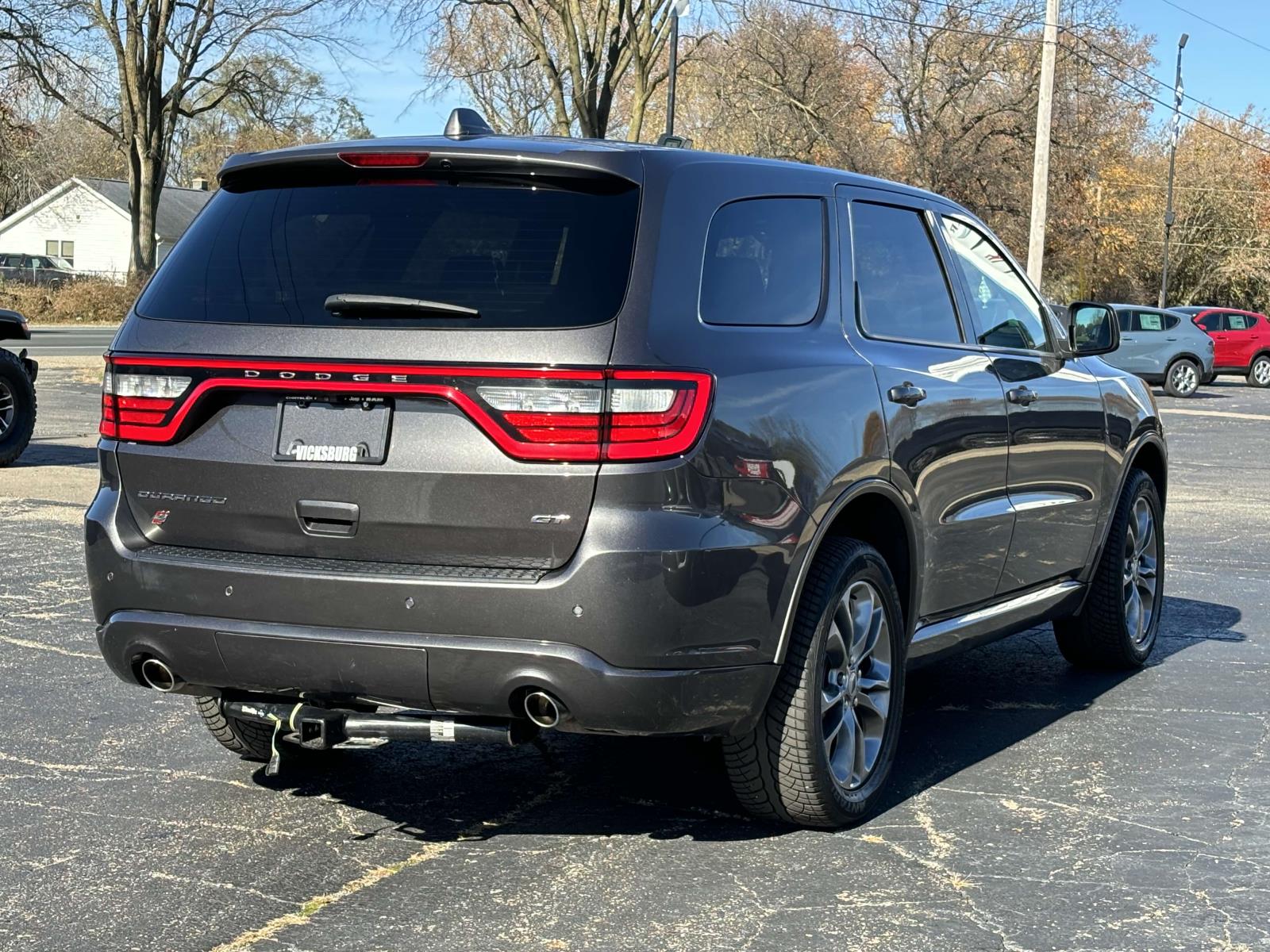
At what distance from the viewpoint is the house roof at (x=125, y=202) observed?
82938 mm

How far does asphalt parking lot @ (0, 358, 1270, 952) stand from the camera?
3928 millimetres

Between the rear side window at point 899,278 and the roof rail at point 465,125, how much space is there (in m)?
1.17

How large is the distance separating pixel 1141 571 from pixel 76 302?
46.3 metres

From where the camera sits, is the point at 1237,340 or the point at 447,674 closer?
the point at 447,674

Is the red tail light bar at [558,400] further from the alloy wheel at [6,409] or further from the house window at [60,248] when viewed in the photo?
the house window at [60,248]

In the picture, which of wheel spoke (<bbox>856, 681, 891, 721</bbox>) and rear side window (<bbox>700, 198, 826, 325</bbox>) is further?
wheel spoke (<bbox>856, 681, 891, 721</bbox>)

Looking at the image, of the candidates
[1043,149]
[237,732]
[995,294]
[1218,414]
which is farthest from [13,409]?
[1218,414]

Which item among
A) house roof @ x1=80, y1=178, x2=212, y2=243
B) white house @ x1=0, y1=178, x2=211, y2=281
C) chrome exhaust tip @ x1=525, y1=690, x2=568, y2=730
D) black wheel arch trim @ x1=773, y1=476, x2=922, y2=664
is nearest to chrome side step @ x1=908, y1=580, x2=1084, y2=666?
black wheel arch trim @ x1=773, y1=476, x2=922, y2=664

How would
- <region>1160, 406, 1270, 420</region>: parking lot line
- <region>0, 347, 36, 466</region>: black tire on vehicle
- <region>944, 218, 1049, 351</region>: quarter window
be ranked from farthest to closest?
<region>1160, 406, 1270, 420</region>: parking lot line, <region>0, 347, 36, 466</region>: black tire on vehicle, <region>944, 218, 1049, 351</region>: quarter window

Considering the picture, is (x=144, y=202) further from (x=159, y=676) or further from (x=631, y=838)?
(x=631, y=838)

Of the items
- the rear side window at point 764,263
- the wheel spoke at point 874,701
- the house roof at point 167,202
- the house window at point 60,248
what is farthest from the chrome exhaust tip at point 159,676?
the house window at point 60,248

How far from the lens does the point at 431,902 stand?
160 inches

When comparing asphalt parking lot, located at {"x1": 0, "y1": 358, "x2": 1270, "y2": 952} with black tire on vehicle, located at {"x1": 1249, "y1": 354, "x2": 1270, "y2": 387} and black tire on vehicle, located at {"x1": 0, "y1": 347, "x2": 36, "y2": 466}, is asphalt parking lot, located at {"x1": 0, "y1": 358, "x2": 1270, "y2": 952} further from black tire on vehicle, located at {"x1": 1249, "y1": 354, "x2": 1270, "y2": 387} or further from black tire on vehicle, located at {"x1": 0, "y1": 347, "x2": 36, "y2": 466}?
black tire on vehicle, located at {"x1": 1249, "y1": 354, "x2": 1270, "y2": 387}

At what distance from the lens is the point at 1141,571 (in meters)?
7.16
